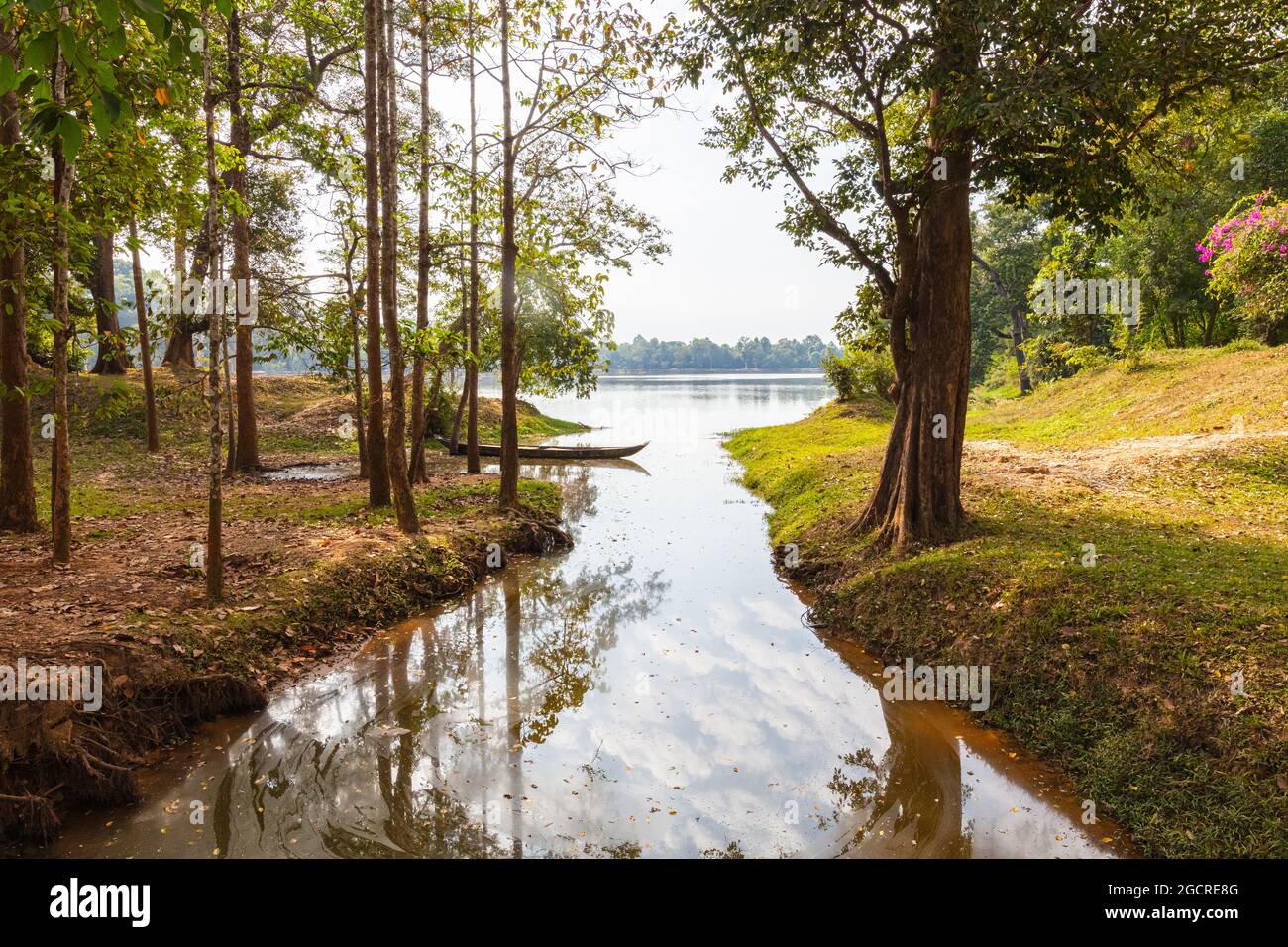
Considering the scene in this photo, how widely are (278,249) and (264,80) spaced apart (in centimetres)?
809

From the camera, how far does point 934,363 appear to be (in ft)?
35.6

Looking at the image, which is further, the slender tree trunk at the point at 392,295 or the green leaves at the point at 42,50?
the slender tree trunk at the point at 392,295

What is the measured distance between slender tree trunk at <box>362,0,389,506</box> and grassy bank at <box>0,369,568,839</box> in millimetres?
843

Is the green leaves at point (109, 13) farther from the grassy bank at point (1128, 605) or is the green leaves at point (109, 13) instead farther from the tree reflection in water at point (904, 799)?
the grassy bank at point (1128, 605)

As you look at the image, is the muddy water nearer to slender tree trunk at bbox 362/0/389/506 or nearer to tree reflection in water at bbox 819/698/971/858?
tree reflection in water at bbox 819/698/971/858

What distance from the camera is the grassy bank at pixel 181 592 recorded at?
5492 millimetres

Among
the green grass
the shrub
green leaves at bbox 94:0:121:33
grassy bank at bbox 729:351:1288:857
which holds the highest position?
the shrub

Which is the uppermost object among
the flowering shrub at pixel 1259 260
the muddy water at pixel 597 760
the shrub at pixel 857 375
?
the flowering shrub at pixel 1259 260

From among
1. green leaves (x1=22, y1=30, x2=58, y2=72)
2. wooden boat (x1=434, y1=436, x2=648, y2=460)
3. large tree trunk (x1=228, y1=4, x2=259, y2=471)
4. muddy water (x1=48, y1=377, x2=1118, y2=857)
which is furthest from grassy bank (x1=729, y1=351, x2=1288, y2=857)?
wooden boat (x1=434, y1=436, x2=648, y2=460)

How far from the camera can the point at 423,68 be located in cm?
1448

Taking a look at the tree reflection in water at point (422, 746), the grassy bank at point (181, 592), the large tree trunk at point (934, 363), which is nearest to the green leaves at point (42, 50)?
the tree reflection in water at point (422, 746)

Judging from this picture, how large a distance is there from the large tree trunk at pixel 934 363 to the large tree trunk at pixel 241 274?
38.9ft

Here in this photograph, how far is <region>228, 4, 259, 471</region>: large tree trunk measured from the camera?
47.3 ft
